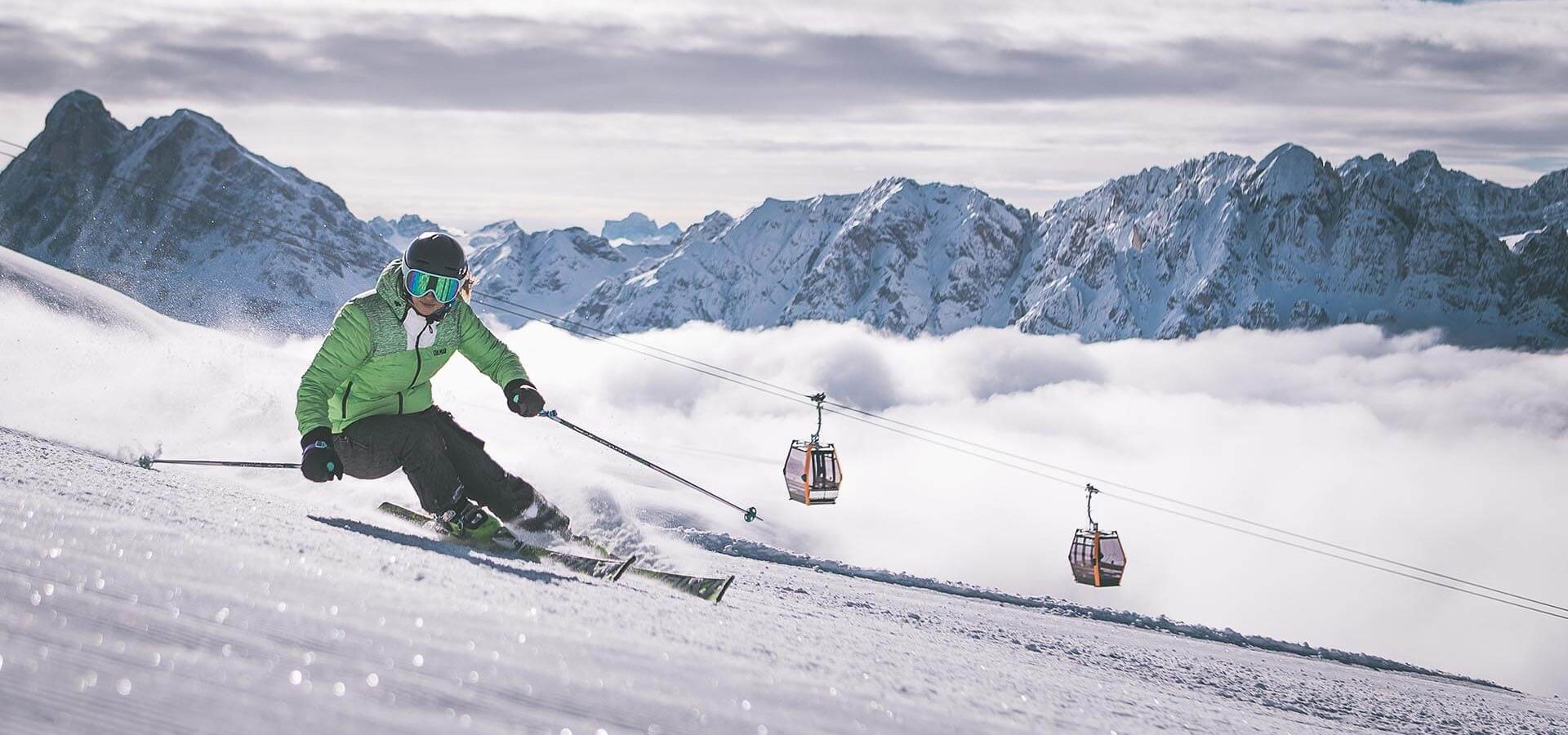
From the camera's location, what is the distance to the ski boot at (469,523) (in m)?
6.95

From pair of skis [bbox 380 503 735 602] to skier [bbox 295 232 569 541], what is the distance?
161 mm

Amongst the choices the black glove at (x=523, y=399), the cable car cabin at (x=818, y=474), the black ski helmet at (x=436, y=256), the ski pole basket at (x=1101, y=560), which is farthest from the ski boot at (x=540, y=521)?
Result: the ski pole basket at (x=1101, y=560)

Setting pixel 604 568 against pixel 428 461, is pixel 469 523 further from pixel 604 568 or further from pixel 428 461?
pixel 604 568

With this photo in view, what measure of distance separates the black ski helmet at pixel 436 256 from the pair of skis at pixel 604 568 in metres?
1.79

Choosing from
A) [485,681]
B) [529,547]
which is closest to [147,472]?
[529,547]

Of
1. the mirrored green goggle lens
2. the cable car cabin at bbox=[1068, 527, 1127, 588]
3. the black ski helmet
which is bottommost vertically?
the cable car cabin at bbox=[1068, 527, 1127, 588]

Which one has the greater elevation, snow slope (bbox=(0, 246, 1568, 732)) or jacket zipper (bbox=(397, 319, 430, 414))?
jacket zipper (bbox=(397, 319, 430, 414))

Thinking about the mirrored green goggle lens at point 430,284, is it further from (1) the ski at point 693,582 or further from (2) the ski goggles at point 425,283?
(1) the ski at point 693,582

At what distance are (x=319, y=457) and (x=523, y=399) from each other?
1.67m

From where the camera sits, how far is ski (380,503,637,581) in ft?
20.8

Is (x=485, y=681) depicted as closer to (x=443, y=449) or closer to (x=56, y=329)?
(x=443, y=449)

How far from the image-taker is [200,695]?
6.72 feet

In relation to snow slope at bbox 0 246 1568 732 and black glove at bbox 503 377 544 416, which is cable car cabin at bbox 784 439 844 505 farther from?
black glove at bbox 503 377 544 416

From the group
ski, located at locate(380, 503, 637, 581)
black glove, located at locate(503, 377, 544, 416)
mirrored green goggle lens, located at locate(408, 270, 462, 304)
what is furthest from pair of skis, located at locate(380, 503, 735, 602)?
mirrored green goggle lens, located at locate(408, 270, 462, 304)
